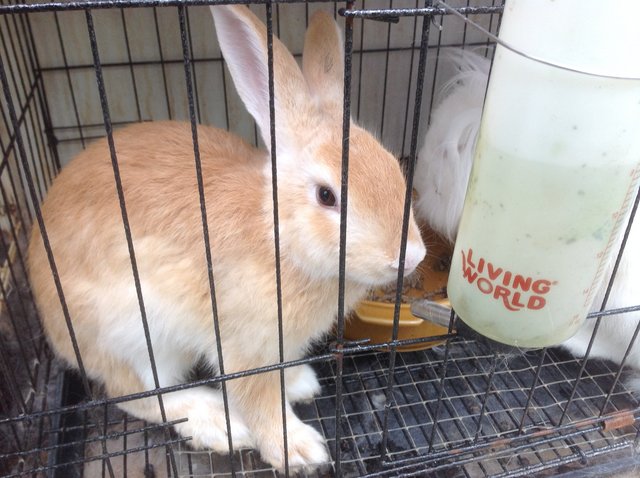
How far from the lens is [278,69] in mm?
1004

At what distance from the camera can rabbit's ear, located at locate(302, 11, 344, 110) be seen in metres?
1.12

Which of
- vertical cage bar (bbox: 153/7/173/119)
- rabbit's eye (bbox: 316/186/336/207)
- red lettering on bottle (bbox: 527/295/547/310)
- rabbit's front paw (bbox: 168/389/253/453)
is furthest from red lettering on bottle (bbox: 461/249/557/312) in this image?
vertical cage bar (bbox: 153/7/173/119)

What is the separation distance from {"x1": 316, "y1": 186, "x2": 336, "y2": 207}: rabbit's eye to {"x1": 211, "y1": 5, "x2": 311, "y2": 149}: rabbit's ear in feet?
0.45

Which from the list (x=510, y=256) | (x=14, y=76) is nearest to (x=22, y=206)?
(x=14, y=76)

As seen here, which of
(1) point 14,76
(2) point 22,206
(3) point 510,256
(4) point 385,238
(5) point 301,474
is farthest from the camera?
(2) point 22,206

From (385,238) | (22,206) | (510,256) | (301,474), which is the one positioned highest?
(510,256)

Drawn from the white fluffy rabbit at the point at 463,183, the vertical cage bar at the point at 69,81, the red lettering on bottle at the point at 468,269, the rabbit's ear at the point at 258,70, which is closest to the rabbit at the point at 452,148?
the white fluffy rabbit at the point at 463,183

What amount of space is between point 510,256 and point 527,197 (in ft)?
0.29

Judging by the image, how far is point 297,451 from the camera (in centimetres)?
124

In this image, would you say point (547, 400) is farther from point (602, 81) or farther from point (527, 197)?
point (602, 81)

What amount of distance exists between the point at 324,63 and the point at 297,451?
0.86 metres

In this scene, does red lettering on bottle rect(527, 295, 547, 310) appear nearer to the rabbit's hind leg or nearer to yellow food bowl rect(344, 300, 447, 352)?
yellow food bowl rect(344, 300, 447, 352)

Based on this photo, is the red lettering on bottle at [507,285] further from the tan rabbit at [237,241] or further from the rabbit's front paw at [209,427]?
the rabbit's front paw at [209,427]

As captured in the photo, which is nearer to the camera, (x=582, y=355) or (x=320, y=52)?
(x=320, y=52)
